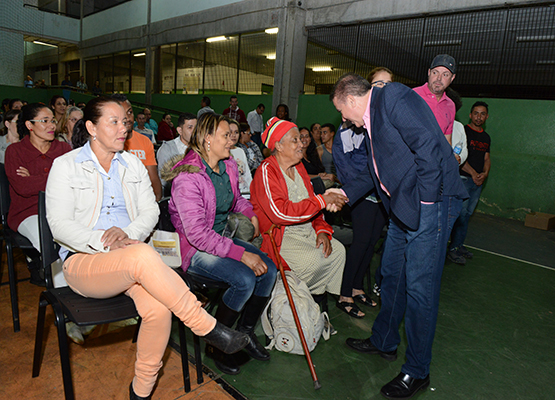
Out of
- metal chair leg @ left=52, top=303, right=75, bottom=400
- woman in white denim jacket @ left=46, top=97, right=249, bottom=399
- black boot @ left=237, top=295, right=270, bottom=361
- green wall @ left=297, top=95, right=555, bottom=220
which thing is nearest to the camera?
metal chair leg @ left=52, top=303, right=75, bottom=400

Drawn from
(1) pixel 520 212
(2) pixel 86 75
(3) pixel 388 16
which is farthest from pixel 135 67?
(1) pixel 520 212

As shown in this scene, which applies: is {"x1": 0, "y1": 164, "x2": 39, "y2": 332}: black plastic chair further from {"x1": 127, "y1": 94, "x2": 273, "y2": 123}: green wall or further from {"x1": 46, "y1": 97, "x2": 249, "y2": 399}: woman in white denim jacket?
{"x1": 127, "y1": 94, "x2": 273, "y2": 123}: green wall

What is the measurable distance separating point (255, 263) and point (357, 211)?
115cm

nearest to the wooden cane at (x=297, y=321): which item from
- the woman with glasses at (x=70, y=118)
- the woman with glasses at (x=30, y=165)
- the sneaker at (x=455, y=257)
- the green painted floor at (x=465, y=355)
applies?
the green painted floor at (x=465, y=355)

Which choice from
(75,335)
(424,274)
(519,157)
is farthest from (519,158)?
(75,335)

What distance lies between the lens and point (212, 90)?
1262 centimetres

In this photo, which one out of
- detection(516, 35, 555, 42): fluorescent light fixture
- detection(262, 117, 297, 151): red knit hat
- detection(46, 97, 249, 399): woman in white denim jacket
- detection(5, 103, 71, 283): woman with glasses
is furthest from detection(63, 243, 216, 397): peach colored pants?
detection(516, 35, 555, 42): fluorescent light fixture

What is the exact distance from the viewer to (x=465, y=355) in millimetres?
2629

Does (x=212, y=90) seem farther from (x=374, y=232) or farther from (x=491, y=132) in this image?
(x=374, y=232)

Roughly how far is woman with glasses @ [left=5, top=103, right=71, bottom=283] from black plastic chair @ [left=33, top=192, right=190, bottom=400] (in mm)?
789

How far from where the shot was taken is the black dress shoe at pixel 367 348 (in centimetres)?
251

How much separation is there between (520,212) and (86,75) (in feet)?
64.9

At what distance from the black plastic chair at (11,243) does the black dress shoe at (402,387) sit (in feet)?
7.86

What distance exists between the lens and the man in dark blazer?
1.87 m
